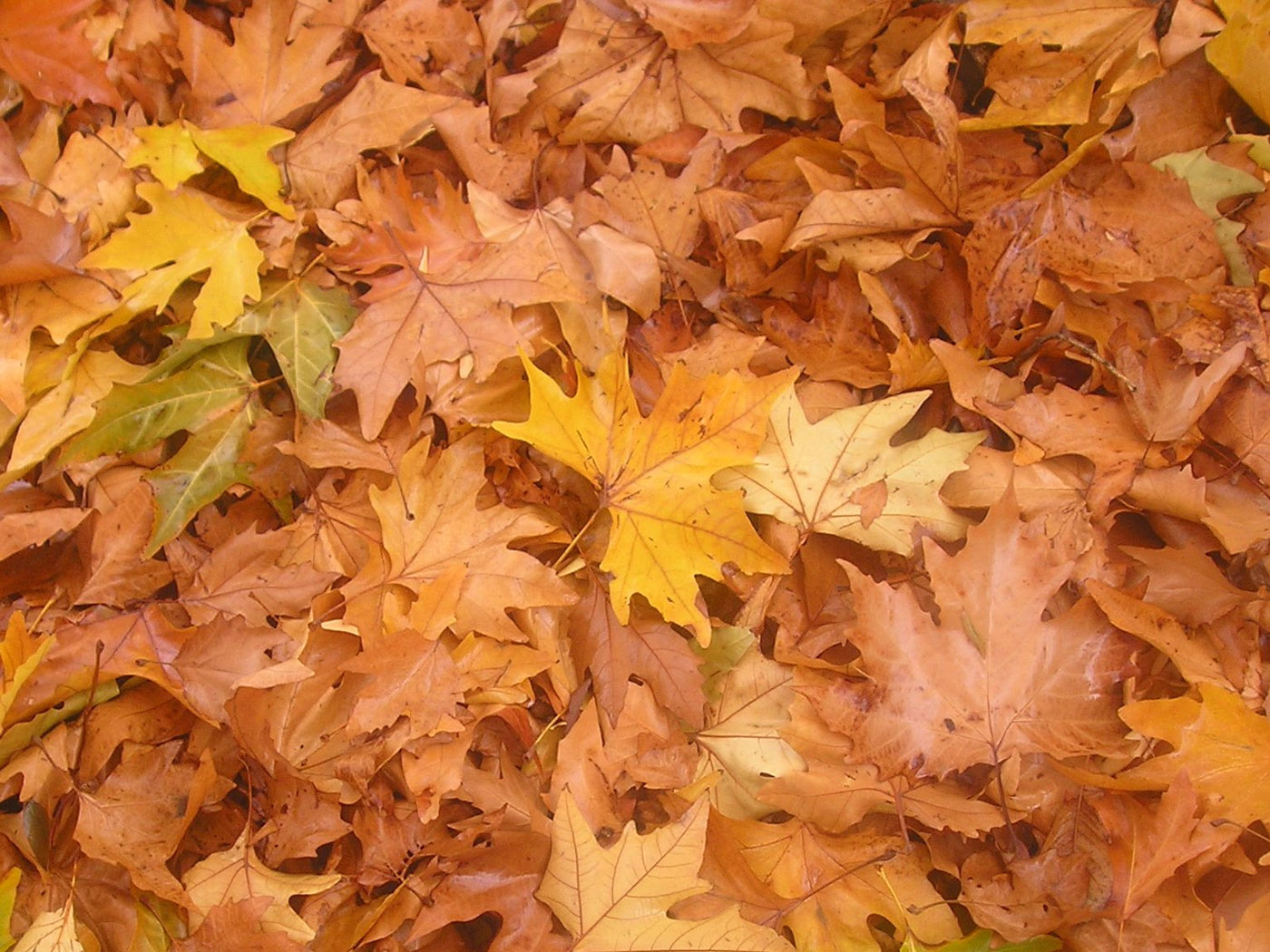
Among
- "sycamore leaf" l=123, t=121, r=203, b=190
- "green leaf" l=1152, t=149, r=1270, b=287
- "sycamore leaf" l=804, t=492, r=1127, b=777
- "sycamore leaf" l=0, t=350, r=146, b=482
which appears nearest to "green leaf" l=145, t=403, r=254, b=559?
"sycamore leaf" l=0, t=350, r=146, b=482

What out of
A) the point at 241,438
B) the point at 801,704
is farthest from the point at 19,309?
the point at 801,704

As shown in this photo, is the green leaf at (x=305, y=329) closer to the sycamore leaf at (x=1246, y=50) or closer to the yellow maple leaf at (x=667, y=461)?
the yellow maple leaf at (x=667, y=461)

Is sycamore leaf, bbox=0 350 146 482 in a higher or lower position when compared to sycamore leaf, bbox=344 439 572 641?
higher

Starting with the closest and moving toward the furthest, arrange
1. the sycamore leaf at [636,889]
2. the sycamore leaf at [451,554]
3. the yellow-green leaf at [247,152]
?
the sycamore leaf at [636,889] → the sycamore leaf at [451,554] → the yellow-green leaf at [247,152]

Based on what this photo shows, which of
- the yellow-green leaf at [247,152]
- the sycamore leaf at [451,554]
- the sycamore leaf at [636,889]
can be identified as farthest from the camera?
the yellow-green leaf at [247,152]

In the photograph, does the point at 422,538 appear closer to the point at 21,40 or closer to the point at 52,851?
the point at 52,851

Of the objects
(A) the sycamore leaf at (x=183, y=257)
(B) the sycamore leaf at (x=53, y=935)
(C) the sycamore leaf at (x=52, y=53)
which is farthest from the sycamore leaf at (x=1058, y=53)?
(B) the sycamore leaf at (x=53, y=935)

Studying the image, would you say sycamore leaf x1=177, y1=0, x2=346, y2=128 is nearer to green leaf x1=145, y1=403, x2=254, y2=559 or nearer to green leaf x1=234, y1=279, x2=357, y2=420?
green leaf x1=234, y1=279, x2=357, y2=420
